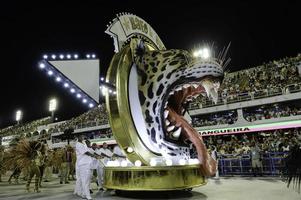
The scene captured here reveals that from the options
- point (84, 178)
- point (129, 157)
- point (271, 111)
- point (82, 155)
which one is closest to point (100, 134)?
point (271, 111)

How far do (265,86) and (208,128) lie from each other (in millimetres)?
6248

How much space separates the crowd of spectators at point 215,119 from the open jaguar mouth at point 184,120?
17021mm

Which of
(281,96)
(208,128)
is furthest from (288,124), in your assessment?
(208,128)

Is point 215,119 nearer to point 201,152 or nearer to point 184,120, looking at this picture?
point 184,120

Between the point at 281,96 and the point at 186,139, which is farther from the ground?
the point at 281,96

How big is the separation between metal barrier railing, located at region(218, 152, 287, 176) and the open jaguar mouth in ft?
19.0

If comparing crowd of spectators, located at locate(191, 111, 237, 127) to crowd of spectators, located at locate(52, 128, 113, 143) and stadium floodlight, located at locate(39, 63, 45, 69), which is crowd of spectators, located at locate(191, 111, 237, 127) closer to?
crowd of spectators, located at locate(52, 128, 113, 143)

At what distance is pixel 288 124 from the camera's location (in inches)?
817

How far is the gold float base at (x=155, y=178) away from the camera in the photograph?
6371mm

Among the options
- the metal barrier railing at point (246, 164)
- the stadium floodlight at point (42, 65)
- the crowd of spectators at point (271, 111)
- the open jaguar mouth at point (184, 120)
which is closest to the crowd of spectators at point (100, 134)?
the crowd of spectators at point (271, 111)

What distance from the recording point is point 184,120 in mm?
7609

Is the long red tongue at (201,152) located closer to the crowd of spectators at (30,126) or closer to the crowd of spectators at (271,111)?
the crowd of spectators at (271,111)

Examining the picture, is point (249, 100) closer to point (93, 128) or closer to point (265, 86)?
point (265, 86)

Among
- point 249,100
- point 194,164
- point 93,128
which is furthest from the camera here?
point 93,128
